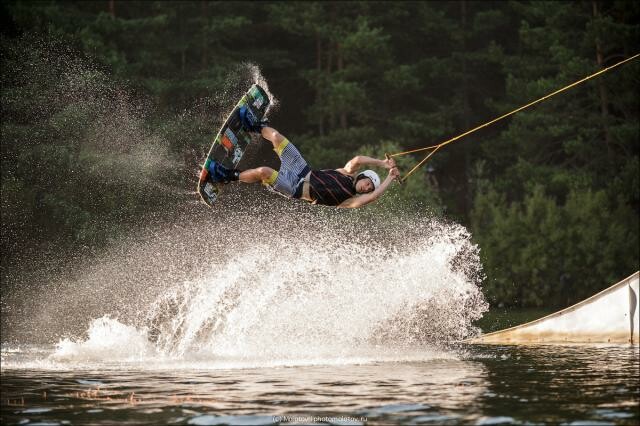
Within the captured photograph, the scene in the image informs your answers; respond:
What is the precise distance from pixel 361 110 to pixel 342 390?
2899cm

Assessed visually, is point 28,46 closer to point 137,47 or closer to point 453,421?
point 137,47

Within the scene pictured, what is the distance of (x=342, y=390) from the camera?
9.82 metres

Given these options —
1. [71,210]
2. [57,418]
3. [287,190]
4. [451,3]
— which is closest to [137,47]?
[71,210]

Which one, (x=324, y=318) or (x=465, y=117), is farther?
(x=465, y=117)

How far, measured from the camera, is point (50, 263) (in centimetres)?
2766

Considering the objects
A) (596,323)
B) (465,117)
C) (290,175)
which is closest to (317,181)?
(290,175)

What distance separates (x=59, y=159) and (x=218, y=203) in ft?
21.1

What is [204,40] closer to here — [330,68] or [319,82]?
[319,82]

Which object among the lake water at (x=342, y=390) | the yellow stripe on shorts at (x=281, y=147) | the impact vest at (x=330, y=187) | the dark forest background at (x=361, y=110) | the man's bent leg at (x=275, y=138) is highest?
the dark forest background at (x=361, y=110)

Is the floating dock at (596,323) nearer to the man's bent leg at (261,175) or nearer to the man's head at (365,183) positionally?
the man's head at (365,183)

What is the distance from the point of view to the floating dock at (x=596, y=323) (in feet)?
48.1

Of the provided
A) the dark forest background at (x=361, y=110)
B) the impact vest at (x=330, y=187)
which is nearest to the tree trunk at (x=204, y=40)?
the dark forest background at (x=361, y=110)

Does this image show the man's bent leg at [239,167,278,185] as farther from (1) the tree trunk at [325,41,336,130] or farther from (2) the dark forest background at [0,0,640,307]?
(1) the tree trunk at [325,41,336,130]

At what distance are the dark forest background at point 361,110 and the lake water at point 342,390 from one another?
604 inches
